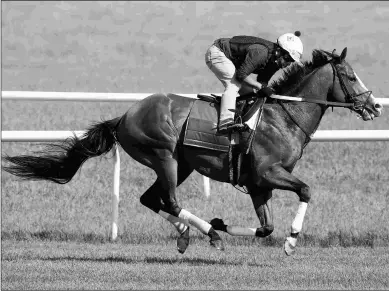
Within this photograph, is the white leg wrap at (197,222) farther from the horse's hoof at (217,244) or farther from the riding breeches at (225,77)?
the riding breeches at (225,77)

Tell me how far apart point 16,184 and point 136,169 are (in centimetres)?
166

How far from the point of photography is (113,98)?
9.19 meters

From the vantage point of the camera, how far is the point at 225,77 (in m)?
7.65

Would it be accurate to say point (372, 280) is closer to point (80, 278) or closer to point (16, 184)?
point (80, 278)

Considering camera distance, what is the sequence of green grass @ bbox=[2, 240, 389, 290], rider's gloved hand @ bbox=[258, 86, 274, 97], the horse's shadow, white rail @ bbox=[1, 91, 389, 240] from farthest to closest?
1. white rail @ bbox=[1, 91, 389, 240]
2. rider's gloved hand @ bbox=[258, 86, 274, 97]
3. the horse's shadow
4. green grass @ bbox=[2, 240, 389, 290]

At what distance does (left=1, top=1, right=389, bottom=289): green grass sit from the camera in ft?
23.3

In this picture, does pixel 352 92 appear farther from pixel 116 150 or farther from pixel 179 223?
pixel 116 150

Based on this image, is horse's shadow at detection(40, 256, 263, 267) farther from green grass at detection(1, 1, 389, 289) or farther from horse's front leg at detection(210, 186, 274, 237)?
horse's front leg at detection(210, 186, 274, 237)

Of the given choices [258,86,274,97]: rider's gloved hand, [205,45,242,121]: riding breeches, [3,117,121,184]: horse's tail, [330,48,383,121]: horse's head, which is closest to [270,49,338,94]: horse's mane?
Answer: [330,48,383,121]: horse's head

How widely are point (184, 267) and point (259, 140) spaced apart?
4.02 feet

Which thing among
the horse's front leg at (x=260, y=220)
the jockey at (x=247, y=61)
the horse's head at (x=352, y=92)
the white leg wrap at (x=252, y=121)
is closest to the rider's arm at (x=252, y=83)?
the jockey at (x=247, y=61)

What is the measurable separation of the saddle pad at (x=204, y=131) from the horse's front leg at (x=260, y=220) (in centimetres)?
48

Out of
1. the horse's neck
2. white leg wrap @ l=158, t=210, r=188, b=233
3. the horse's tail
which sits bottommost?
white leg wrap @ l=158, t=210, r=188, b=233

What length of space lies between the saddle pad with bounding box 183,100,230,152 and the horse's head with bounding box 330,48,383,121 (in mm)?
1027
